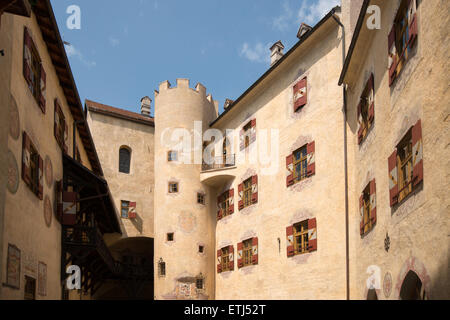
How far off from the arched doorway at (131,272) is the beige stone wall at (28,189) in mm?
15223

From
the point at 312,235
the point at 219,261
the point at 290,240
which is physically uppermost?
the point at 312,235

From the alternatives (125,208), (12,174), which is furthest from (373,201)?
(125,208)

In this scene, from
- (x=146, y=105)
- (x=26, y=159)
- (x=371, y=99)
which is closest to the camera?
(x=26, y=159)

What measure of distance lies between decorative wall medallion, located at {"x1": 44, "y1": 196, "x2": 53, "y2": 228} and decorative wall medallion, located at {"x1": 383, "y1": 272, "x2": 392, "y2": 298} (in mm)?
9385

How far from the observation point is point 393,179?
1182cm

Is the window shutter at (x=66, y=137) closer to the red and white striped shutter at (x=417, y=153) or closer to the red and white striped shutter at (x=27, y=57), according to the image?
the red and white striped shutter at (x=27, y=57)

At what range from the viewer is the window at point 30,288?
12.8m

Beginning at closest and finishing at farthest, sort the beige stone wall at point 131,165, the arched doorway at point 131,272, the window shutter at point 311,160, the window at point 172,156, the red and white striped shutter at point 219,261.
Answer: the window shutter at point 311,160
the red and white striped shutter at point 219,261
the window at point 172,156
the beige stone wall at point 131,165
the arched doorway at point 131,272

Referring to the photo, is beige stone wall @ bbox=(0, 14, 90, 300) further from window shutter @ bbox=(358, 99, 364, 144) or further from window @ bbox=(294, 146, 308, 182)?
window shutter @ bbox=(358, 99, 364, 144)

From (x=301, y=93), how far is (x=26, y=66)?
37.9ft

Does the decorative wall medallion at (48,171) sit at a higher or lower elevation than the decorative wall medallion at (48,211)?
higher

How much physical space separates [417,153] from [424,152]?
38 cm

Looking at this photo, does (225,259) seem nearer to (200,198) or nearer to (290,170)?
(200,198)

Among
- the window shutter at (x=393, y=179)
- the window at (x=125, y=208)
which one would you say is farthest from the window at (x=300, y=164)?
the window at (x=125, y=208)
